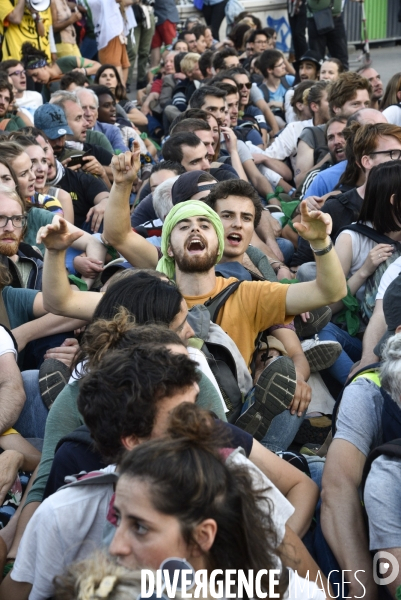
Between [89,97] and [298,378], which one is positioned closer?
[298,378]

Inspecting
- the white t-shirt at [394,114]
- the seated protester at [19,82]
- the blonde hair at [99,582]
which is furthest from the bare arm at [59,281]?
the seated protester at [19,82]

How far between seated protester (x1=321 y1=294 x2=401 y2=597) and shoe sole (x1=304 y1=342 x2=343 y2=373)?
3.47 feet

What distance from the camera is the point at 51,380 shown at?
137 inches

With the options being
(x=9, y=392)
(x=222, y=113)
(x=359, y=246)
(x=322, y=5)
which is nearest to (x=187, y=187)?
(x=359, y=246)

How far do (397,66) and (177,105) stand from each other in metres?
6.22

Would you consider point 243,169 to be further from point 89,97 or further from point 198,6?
point 198,6

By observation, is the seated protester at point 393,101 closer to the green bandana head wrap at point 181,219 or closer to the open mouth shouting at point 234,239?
the open mouth shouting at point 234,239

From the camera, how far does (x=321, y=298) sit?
343cm

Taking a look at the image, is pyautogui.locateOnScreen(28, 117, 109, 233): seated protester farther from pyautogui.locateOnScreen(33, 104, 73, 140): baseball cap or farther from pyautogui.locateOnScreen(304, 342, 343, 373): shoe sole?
pyautogui.locateOnScreen(304, 342, 343, 373): shoe sole

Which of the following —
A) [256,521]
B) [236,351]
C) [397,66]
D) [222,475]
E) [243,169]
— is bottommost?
[397,66]

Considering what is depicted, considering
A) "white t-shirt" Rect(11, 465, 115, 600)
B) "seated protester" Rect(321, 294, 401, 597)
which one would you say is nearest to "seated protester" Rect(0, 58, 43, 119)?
"seated protester" Rect(321, 294, 401, 597)

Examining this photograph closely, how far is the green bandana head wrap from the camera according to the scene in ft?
12.5

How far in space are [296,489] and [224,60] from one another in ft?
27.3

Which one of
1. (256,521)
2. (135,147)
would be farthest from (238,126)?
(256,521)
